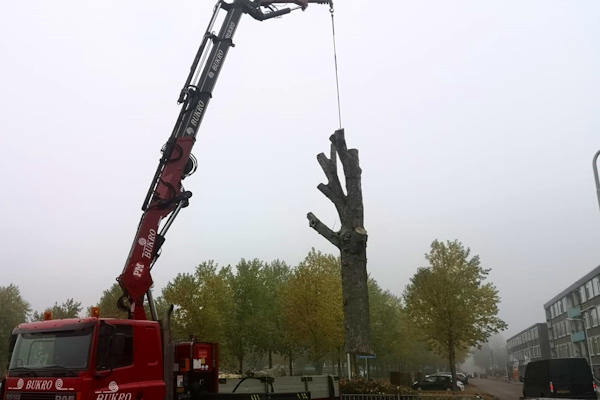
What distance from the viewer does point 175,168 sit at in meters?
12.2

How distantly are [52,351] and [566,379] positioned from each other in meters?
17.9

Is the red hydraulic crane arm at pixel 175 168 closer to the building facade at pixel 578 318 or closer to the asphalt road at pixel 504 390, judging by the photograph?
the asphalt road at pixel 504 390

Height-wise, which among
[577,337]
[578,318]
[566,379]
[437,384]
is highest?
[578,318]

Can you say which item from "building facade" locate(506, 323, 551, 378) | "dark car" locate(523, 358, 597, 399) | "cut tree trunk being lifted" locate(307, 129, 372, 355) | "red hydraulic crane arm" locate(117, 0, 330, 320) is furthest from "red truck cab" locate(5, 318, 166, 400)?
"building facade" locate(506, 323, 551, 378)

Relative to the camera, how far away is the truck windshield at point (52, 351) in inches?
304

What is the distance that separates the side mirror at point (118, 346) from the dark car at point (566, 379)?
16.5 m

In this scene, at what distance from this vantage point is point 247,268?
41344 mm

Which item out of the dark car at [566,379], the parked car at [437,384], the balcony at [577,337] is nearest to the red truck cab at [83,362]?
the dark car at [566,379]

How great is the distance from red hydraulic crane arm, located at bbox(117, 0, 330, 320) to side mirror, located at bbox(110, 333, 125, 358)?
6.51 ft

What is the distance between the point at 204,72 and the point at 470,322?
22.5m

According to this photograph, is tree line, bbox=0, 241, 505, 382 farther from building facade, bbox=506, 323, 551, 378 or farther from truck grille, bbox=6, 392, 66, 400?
building facade, bbox=506, 323, 551, 378

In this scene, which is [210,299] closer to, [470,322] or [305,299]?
[305,299]

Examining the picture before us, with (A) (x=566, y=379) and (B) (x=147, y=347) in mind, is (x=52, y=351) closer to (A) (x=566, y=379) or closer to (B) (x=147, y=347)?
(B) (x=147, y=347)

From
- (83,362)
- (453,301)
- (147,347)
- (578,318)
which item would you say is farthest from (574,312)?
(83,362)
